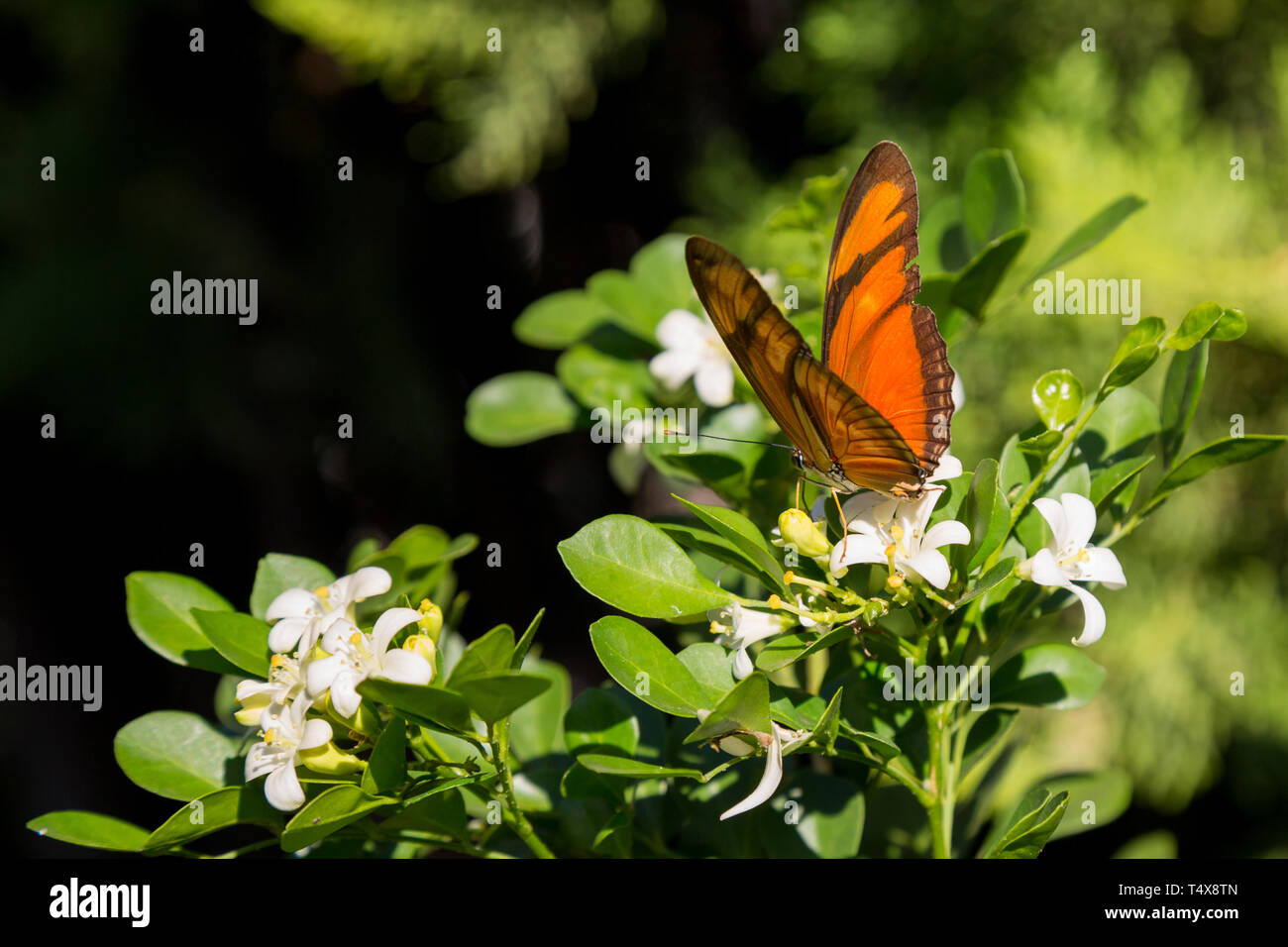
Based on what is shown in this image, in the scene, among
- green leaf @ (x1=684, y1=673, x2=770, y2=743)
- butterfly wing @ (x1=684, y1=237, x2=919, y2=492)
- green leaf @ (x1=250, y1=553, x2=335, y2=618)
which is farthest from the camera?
green leaf @ (x1=250, y1=553, x2=335, y2=618)

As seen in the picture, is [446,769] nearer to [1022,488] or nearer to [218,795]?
[218,795]

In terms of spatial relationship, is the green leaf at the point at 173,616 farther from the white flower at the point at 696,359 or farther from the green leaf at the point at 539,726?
the white flower at the point at 696,359

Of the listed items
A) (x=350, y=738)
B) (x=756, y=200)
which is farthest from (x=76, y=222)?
(x=350, y=738)

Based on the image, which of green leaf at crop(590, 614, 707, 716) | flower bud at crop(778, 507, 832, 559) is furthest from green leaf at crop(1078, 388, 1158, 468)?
green leaf at crop(590, 614, 707, 716)

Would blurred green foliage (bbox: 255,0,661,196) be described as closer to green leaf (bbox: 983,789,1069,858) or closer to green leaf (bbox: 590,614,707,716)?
green leaf (bbox: 590,614,707,716)

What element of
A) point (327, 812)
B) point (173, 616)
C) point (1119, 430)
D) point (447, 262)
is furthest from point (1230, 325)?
point (447, 262)

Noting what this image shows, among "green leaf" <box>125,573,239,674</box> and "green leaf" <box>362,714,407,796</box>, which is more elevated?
"green leaf" <box>125,573,239,674</box>

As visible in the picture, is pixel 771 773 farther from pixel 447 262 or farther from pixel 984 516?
pixel 447 262
